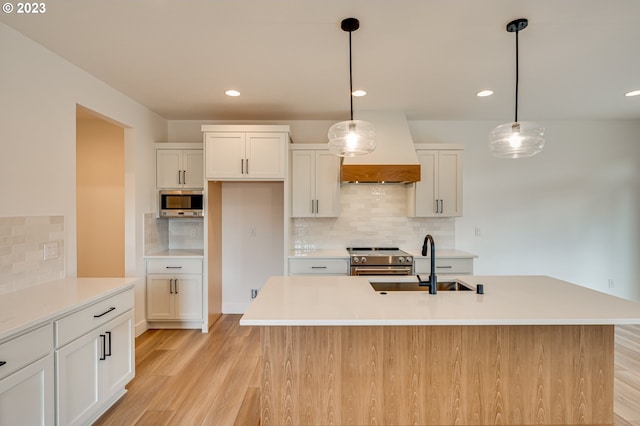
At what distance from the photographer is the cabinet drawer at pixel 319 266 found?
3.64 meters

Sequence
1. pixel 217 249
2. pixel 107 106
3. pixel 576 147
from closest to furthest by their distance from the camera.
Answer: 1. pixel 107 106
2. pixel 217 249
3. pixel 576 147

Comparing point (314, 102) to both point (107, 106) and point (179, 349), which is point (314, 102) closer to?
point (107, 106)

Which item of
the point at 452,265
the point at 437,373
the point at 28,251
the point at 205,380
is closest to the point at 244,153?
the point at 28,251

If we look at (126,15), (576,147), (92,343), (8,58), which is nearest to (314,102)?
(126,15)

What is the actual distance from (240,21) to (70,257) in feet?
7.38

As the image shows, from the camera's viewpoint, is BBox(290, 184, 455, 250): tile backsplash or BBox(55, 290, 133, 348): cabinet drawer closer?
BBox(55, 290, 133, 348): cabinet drawer

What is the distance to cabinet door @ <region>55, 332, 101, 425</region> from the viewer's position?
1.79 metres

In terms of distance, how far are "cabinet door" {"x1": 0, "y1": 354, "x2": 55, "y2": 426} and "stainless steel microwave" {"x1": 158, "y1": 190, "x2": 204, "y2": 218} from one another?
2207mm

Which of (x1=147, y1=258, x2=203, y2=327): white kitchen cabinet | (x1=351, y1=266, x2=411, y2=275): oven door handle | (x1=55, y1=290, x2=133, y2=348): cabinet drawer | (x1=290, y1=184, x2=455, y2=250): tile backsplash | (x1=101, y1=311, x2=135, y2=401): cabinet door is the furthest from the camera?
(x1=290, y1=184, x2=455, y2=250): tile backsplash

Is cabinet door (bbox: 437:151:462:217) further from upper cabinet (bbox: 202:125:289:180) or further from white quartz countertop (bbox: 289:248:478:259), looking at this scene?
upper cabinet (bbox: 202:125:289:180)

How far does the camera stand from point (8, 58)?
2.09 metres

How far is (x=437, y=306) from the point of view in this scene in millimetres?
1754

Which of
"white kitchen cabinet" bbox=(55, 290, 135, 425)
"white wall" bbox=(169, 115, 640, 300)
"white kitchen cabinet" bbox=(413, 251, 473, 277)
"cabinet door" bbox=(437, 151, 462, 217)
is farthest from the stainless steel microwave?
"cabinet door" bbox=(437, 151, 462, 217)

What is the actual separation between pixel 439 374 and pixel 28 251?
9.19 ft
